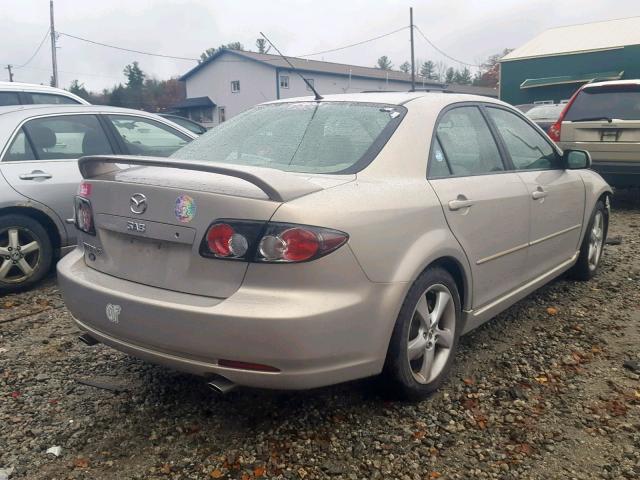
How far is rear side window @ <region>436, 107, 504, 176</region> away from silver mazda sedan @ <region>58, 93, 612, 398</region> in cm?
1

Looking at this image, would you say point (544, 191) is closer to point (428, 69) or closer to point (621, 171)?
point (621, 171)

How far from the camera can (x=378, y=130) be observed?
9.79 ft

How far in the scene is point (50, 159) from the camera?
5.02 metres

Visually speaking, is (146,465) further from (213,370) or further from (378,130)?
(378,130)

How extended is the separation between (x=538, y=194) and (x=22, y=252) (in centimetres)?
393

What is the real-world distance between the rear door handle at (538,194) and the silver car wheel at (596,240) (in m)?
1.26

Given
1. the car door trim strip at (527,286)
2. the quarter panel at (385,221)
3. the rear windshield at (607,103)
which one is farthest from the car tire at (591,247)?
the rear windshield at (607,103)

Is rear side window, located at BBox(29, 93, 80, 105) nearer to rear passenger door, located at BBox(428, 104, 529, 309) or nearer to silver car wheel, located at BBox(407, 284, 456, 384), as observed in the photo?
rear passenger door, located at BBox(428, 104, 529, 309)

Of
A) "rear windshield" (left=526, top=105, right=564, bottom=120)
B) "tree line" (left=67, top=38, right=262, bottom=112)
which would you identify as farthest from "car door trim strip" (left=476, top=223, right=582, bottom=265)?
"tree line" (left=67, top=38, right=262, bottom=112)

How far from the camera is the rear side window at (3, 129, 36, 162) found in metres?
4.79

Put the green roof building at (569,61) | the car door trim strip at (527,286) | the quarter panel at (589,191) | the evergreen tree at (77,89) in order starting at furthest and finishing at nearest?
the evergreen tree at (77,89)
the green roof building at (569,61)
the quarter panel at (589,191)
the car door trim strip at (527,286)

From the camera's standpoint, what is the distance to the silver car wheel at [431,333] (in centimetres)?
285

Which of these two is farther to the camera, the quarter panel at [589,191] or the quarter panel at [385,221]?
A: the quarter panel at [589,191]

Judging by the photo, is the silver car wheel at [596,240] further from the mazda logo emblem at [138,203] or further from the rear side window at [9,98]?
the rear side window at [9,98]
